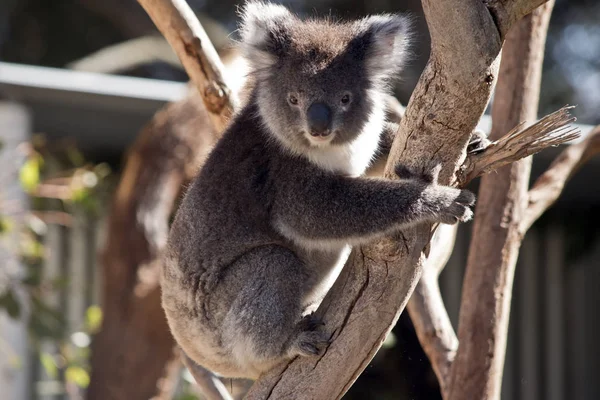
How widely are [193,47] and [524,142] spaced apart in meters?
1.52

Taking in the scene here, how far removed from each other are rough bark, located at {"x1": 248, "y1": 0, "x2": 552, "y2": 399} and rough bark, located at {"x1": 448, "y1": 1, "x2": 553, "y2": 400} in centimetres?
93

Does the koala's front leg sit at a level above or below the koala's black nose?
below

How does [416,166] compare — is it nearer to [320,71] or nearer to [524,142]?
[524,142]

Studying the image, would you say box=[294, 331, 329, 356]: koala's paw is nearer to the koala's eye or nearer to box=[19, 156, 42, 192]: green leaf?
the koala's eye

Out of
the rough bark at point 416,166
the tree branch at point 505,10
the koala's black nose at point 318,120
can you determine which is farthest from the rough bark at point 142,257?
the tree branch at point 505,10

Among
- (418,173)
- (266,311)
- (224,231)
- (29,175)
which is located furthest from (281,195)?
(29,175)

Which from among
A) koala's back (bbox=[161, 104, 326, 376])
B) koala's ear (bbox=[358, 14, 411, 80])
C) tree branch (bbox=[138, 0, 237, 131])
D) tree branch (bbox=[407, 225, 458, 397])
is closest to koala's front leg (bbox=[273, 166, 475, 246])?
koala's back (bbox=[161, 104, 326, 376])

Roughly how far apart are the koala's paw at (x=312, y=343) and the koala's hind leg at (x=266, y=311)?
0.11 ft

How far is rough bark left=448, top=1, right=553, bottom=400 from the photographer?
3.46 m

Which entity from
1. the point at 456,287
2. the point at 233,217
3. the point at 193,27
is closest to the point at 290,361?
the point at 233,217

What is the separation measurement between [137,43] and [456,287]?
11.8 feet

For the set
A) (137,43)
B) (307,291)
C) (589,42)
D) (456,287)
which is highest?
(589,42)

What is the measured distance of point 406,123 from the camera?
251cm

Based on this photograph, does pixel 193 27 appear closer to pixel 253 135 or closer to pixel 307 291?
pixel 253 135
